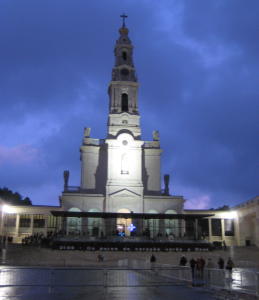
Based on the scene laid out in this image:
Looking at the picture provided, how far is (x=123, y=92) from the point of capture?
6888 centimetres

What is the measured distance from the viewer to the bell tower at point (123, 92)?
217ft

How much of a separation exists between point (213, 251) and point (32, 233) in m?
29.5

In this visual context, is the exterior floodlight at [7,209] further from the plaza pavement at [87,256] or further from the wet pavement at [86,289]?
the wet pavement at [86,289]

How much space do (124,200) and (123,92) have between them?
2057 cm

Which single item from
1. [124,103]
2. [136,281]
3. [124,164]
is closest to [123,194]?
[124,164]

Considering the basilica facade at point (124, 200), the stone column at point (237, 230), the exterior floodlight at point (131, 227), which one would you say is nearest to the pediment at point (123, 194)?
the basilica facade at point (124, 200)

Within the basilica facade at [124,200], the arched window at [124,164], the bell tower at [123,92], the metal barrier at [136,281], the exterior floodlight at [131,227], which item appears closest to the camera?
the metal barrier at [136,281]

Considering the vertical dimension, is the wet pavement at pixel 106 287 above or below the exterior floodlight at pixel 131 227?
below

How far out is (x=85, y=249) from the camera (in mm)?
44938

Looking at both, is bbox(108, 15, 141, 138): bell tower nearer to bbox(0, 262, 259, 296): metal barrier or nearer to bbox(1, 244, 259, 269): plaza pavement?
bbox(1, 244, 259, 269): plaza pavement

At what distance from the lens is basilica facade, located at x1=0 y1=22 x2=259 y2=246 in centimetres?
5778

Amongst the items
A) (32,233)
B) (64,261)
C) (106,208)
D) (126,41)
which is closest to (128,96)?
(126,41)

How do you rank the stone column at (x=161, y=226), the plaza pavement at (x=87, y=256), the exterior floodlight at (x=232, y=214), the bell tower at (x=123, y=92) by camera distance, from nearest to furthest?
1. the plaza pavement at (x=87, y=256)
2. the stone column at (x=161, y=226)
3. the exterior floodlight at (x=232, y=214)
4. the bell tower at (x=123, y=92)

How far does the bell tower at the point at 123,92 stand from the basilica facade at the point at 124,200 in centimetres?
17
